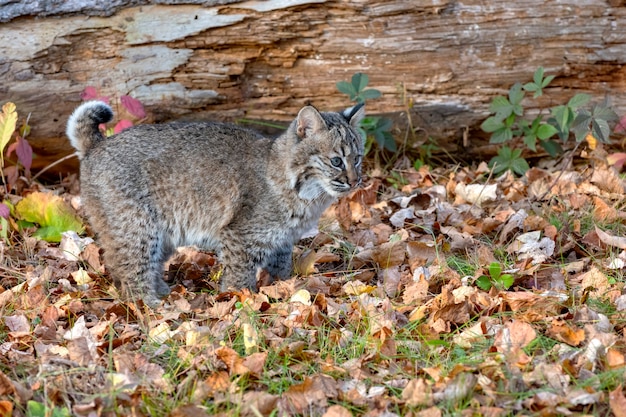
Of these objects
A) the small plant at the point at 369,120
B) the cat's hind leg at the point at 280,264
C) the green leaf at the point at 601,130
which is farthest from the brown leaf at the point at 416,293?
the green leaf at the point at 601,130

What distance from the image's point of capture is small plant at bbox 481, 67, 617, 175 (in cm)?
608

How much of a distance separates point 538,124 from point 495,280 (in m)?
2.39

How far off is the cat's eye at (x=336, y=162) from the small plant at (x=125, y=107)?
171cm

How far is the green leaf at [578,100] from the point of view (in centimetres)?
621

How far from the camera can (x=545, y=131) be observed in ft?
21.2

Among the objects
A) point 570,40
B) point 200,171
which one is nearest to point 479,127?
point 570,40

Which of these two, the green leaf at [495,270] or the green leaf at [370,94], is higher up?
the green leaf at [370,94]

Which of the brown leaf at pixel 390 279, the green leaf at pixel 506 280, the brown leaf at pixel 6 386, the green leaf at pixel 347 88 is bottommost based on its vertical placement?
the brown leaf at pixel 390 279

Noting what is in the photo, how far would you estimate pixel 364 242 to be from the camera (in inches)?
220

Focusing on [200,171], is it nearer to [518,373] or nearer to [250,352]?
[250,352]

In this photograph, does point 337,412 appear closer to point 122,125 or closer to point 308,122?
point 308,122

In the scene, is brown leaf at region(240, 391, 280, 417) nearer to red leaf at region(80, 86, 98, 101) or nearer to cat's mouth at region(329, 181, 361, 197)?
cat's mouth at region(329, 181, 361, 197)

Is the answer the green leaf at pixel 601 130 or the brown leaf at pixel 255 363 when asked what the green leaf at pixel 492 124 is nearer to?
the green leaf at pixel 601 130

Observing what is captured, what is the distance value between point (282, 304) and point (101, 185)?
4.98ft
